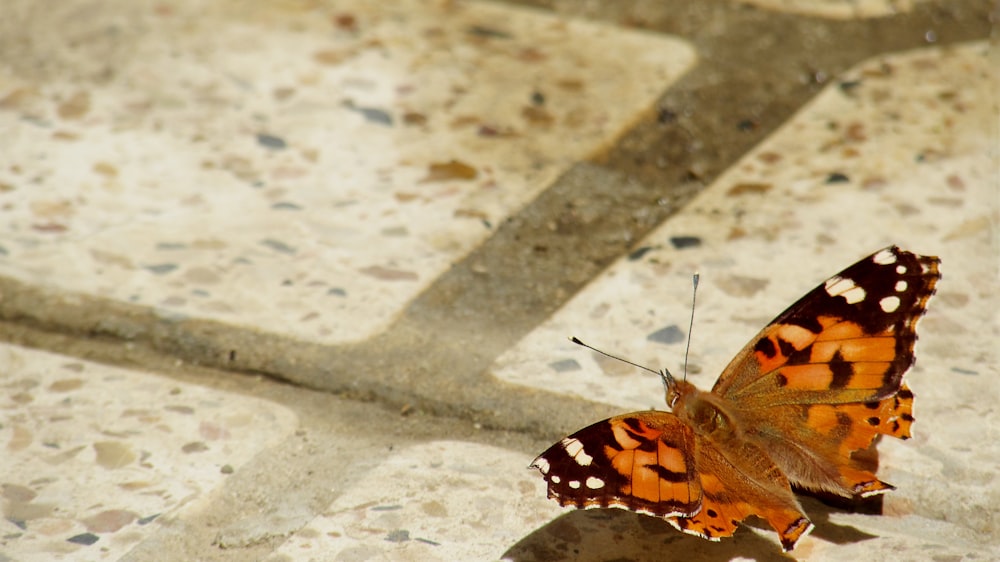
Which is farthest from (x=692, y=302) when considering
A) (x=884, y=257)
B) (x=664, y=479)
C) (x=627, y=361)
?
(x=664, y=479)

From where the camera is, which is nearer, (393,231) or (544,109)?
(393,231)

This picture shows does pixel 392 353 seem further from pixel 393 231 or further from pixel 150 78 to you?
pixel 150 78

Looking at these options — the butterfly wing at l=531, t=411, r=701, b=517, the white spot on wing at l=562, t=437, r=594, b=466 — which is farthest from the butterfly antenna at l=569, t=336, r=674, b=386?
the white spot on wing at l=562, t=437, r=594, b=466

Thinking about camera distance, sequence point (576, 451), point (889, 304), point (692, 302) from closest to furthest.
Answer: point (576, 451) < point (889, 304) < point (692, 302)

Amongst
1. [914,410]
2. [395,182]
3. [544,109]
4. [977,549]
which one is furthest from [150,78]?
[977,549]

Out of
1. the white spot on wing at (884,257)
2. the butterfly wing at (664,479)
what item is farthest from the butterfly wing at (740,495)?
the white spot on wing at (884,257)

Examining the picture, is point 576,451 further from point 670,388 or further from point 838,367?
point 838,367
